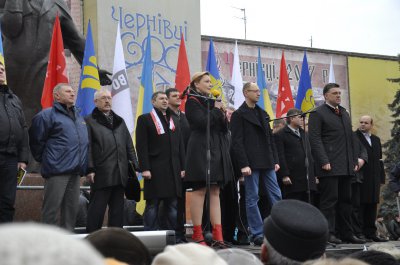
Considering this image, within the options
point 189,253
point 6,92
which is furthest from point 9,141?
point 189,253

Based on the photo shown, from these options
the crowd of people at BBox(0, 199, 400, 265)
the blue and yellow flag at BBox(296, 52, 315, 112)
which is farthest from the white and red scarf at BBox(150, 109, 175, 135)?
the blue and yellow flag at BBox(296, 52, 315, 112)

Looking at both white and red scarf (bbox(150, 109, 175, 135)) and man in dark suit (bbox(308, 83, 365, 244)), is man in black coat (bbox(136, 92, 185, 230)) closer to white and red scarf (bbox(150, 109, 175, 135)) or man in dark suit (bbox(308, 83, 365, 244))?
white and red scarf (bbox(150, 109, 175, 135))

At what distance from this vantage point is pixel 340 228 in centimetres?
1055

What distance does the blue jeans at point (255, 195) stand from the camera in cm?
934

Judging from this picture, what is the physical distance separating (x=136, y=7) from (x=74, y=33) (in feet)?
50.8

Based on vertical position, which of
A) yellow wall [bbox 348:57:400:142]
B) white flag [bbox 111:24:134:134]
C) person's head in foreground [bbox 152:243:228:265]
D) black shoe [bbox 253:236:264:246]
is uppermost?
yellow wall [bbox 348:57:400:142]

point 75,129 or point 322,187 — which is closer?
point 75,129

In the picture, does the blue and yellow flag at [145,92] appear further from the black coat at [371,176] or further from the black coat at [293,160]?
the black coat at [371,176]

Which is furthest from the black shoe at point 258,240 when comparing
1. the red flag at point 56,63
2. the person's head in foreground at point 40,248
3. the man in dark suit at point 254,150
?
the person's head in foreground at point 40,248

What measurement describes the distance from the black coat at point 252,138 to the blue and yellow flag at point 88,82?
9.32 feet

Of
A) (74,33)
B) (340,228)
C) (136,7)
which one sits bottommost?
(340,228)

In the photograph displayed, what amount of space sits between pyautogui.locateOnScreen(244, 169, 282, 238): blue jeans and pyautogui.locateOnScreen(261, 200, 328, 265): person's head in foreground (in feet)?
20.5

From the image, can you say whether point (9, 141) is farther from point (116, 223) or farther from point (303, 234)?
point (303, 234)

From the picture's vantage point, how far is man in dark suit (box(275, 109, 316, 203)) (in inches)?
408
